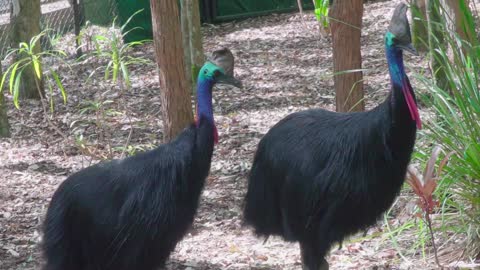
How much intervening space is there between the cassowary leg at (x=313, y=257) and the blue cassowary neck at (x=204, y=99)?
32.2 inches

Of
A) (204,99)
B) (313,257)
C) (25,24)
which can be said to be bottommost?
(313,257)

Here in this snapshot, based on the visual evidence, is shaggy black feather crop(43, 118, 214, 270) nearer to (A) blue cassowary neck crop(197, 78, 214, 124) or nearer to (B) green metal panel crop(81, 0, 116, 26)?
(A) blue cassowary neck crop(197, 78, 214, 124)

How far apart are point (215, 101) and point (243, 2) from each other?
5.34 m

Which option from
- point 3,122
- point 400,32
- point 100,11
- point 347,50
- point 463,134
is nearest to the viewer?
point 400,32

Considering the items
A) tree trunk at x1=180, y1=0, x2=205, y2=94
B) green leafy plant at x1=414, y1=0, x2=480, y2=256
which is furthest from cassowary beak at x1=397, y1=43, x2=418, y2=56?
tree trunk at x1=180, y1=0, x2=205, y2=94

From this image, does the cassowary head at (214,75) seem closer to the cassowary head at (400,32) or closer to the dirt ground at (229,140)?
the cassowary head at (400,32)

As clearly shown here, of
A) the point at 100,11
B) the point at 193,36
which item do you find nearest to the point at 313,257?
the point at 193,36

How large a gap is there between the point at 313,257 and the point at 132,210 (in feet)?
3.16

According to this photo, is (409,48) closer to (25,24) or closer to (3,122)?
(3,122)

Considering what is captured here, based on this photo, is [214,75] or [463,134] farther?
[463,134]

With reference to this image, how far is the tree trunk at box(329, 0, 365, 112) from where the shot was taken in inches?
207

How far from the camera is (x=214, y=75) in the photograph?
4.06 m

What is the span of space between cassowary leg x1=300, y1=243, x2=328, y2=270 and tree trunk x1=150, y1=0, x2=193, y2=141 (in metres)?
1.60

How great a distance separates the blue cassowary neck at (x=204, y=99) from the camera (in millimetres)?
3958
